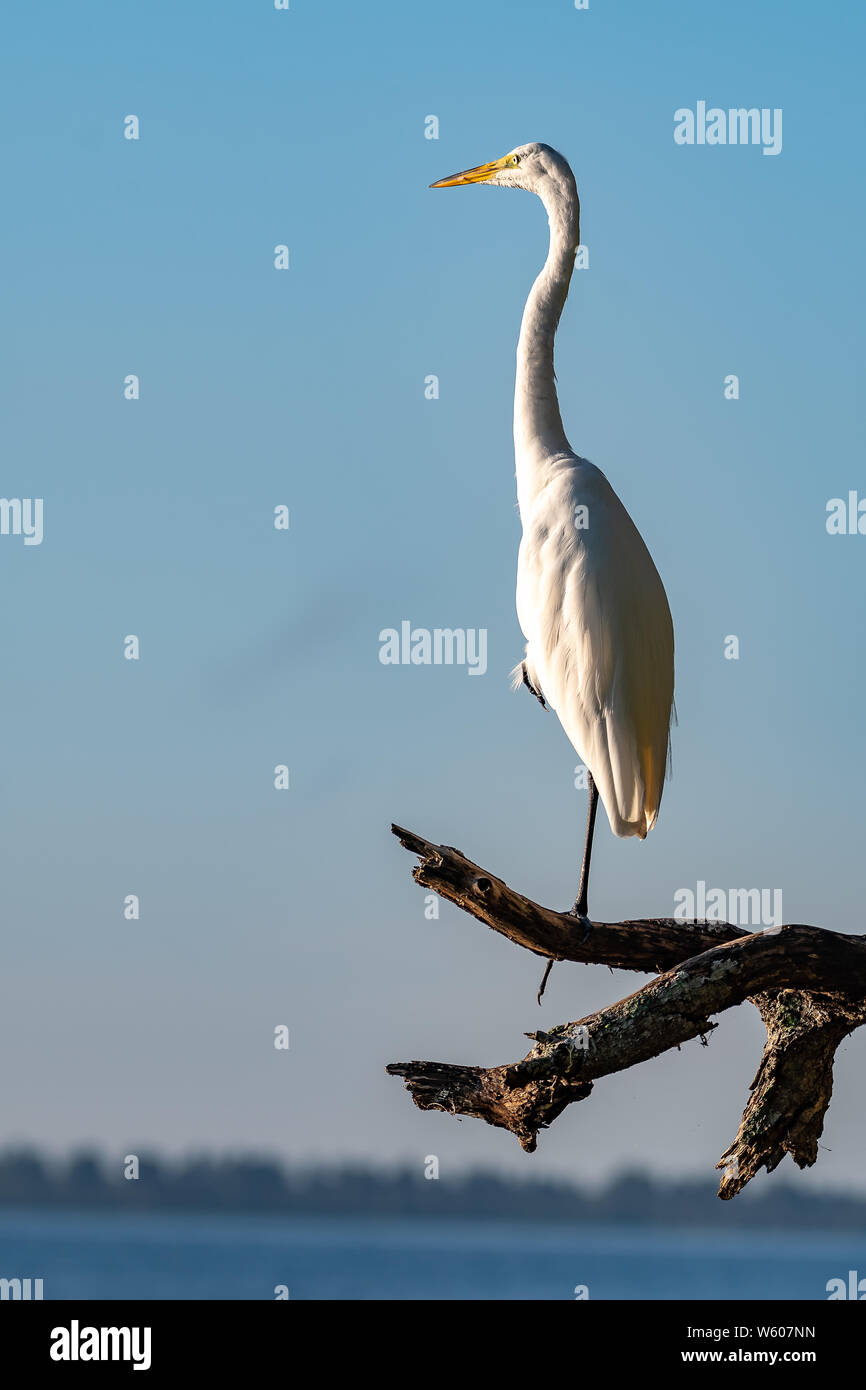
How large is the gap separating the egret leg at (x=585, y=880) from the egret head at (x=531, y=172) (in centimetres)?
341

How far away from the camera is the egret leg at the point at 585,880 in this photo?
6.29 metres

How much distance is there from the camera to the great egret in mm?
7465

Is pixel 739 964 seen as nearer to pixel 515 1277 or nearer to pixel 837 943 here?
pixel 837 943

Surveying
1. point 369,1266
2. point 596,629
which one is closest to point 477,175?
point 596,629

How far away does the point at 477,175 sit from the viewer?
347 inches

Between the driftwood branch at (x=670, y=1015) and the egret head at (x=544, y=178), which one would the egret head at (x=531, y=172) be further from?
the driftwood branch at (x=670, y=1015)

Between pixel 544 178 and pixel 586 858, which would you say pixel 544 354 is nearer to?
pixel 544 178

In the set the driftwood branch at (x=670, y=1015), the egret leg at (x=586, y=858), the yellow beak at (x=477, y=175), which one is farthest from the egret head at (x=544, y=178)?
the driftwood branch at (x=670, y=1015)

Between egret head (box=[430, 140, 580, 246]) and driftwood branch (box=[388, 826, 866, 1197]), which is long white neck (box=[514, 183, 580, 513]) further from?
driftwood branch (box=[388, 826, 866, 1197])

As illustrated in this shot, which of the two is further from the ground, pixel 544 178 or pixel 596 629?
pixel 544 178

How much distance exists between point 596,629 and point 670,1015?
2567 millimetres

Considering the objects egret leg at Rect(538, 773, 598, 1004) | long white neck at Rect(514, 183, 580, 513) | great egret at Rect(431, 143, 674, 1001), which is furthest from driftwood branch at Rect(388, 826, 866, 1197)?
long white neck at Rect(514, 183, 580, 513)

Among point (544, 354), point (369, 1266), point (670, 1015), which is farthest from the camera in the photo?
point (369, 1266)

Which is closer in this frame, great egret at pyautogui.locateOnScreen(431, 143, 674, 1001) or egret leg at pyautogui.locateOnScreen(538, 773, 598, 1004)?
egret leg at pyautogui.locateOnScreen(538, 773, 598, 1004)
